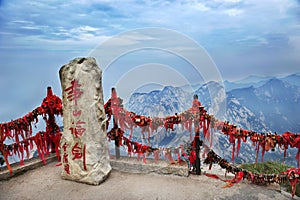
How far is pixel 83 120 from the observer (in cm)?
500

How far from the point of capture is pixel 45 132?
625cm

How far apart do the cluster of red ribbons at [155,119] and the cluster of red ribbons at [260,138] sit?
0.28 metres

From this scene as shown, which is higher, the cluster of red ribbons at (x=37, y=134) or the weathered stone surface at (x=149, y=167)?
the cluster of red ribbons at (x=37, y=134)

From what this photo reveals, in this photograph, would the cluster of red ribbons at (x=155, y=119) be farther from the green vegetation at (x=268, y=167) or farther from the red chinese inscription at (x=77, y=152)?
the green vegetation at (x=268, y=167)

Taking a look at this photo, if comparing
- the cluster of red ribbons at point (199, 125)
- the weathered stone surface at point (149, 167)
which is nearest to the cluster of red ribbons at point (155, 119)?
the cluster of red ribbons at point (199, 125)

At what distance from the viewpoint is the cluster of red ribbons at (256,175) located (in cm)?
469

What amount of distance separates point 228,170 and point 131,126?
217 centimetres

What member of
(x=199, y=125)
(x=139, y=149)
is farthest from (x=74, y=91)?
(x=199, y=125)

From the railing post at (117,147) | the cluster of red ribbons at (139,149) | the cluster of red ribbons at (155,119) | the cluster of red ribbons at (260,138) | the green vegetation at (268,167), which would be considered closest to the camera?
the cluster of red ribbons at (260,138)

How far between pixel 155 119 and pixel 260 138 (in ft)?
6.66

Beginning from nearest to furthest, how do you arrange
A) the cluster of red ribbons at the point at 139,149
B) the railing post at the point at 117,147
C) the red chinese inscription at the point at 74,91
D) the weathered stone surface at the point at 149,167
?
the red chinese inscription at the point at 74,91
the weathered stone surface at the point at 149,167
the cluster of red ribbons at the point at 139,149
the railing post at the point at 117,147

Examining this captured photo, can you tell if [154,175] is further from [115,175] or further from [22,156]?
[22,156]

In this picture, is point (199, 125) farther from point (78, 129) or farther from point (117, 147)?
point (78, 129)

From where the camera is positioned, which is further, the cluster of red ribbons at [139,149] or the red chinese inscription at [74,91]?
the cluster of red ribbons at [139,149]
